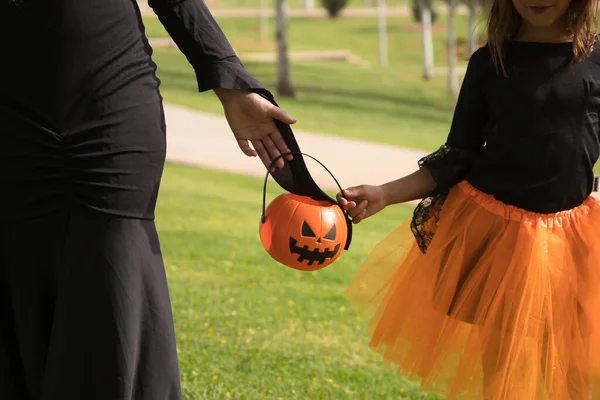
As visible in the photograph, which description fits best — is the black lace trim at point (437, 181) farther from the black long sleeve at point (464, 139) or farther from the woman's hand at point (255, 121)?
the woman's hand at point (255, 121)

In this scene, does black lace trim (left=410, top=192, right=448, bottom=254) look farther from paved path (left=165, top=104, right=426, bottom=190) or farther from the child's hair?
paved path (left=165, top=104, right=426, bottom=190)

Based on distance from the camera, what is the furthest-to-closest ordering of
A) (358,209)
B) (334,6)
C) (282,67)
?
(334,6), (282,67), (358,209)

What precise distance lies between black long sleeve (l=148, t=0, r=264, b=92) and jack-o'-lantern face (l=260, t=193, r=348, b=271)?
0.56 meters

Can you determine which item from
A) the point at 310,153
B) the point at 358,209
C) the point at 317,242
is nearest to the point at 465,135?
the point at 358,209

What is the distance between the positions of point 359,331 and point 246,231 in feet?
10.2

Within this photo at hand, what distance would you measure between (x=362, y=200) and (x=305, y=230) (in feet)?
1.28

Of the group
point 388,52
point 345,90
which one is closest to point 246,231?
point 345,90

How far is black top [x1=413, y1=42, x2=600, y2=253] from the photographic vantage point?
330cm

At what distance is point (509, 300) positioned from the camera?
3344 millimetres

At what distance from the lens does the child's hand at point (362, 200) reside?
3.39 m

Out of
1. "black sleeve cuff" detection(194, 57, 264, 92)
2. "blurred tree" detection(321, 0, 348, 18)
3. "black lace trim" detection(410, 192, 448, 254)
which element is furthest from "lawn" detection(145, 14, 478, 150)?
"black sleeve cuff" detection(194, 57, 264, 92)

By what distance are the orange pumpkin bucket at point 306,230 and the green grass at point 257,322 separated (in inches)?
54.2

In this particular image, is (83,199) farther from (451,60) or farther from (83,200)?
(451,60)

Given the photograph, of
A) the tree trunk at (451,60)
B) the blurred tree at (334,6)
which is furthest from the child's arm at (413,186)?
the blurred tree at (334,6)
